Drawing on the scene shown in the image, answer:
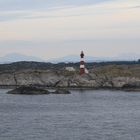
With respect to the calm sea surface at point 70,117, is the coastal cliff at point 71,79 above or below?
above

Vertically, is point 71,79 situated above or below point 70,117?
above

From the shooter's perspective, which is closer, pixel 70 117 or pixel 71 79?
pixel 70 117

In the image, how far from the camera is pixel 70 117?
237 ft

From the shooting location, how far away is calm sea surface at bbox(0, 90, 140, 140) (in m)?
58.4

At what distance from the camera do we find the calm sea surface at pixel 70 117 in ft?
192

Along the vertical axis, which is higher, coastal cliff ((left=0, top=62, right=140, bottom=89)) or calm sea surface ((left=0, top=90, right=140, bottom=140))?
coastal cliff ((left=0, top=62, right=140, bottom=89))

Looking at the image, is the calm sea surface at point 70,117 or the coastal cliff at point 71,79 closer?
the calm sea surface at point 70,117

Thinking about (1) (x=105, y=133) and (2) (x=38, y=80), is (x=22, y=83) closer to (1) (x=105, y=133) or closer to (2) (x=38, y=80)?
(2) (x=38, y=80)

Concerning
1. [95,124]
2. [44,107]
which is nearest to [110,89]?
[44,107]

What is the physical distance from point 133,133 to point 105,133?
2319 millimetres

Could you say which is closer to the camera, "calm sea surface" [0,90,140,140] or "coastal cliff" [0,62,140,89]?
"calm sea surface" [0,90,140,140]

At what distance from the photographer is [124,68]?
470 feet

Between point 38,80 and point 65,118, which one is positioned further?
point 38,80

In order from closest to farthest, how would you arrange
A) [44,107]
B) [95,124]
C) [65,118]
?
[95,124], [65,118], [44,107]
